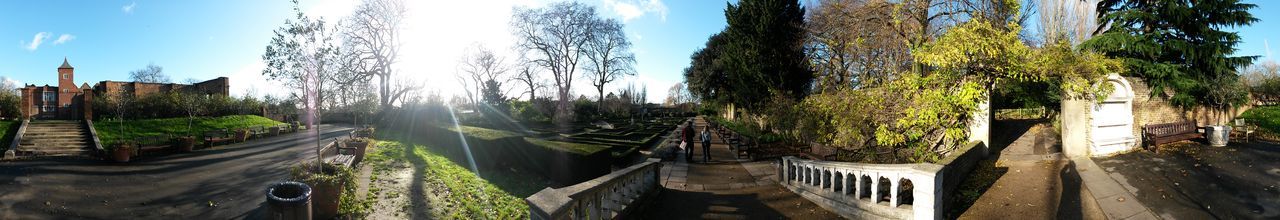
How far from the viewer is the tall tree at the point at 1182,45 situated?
12711 mm

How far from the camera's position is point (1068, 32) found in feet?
73.5

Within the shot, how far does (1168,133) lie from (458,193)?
15559 mm

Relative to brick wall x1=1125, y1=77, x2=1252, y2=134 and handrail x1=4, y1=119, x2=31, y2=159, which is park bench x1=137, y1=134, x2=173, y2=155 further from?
brick wall x1=1125, y1=77, x2=1252, y2=134

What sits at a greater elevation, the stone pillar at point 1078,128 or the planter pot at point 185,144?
the stone pillar at point 1078,128

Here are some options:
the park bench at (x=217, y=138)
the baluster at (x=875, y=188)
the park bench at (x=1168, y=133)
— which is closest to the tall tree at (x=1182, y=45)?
the park bench at (x=1168, y=133)

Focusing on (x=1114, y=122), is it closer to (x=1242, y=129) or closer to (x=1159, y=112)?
(x=1159, y=112)

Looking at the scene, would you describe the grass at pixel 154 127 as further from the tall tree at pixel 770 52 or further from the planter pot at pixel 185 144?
the tall tree at pixel 770 52

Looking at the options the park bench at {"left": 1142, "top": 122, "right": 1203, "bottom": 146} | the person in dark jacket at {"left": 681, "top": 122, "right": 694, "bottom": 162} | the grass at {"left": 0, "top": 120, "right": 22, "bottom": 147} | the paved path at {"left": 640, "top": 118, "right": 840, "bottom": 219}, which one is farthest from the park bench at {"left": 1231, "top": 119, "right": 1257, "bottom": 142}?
the grass at {"left": 0, "top": 120, "right": 22, "bottom": 147}


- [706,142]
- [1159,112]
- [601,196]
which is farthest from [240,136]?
[1159,112]

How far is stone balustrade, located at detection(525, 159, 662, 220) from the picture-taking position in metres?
3.29

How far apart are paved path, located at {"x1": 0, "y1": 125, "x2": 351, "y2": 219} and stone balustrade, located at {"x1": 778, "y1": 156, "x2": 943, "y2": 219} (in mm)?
7635

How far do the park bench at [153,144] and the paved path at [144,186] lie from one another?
688 mm

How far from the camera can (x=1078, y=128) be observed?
30.9 ft

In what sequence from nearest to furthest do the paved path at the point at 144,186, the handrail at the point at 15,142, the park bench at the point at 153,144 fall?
the paved path at the point at 144,186, the handrail at the point at 15,142, the park bench at the point at 153,144
